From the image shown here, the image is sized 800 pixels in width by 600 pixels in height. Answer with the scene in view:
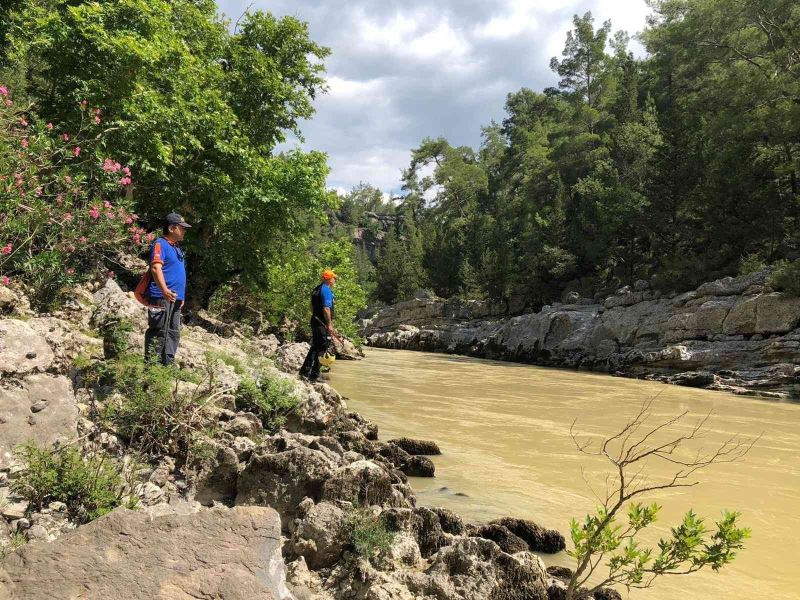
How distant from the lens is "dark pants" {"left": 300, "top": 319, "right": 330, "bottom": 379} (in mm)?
9148

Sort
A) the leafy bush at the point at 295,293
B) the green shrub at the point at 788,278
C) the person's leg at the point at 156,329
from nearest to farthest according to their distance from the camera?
the person's leg at the point at 156,329 → the leafy bush at the point at 295,293 → the green shrub at the point at 788,278

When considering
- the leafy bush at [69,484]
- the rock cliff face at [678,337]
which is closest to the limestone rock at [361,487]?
the leafy bush at [69,484]

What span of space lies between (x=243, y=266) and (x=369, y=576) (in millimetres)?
11715

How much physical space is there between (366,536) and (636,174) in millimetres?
40501

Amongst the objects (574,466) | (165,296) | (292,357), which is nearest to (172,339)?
(165,296)

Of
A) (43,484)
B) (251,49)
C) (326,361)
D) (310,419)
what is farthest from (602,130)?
(43,484)

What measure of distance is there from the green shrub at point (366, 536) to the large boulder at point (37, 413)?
2135 millimetres

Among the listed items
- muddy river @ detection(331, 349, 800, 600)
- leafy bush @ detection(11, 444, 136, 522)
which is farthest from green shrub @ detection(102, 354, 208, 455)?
muddy river @ detection(331, 349, 800, 600)

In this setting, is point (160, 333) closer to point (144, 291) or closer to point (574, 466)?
point (144, 291)

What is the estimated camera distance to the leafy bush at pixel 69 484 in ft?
10.4

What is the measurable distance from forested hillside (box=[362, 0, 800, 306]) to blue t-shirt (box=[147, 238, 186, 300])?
25.4 m

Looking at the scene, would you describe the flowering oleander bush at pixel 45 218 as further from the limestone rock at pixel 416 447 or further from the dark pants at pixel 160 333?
the limestone rock at pixel 416 447

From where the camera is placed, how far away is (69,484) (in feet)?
10.6

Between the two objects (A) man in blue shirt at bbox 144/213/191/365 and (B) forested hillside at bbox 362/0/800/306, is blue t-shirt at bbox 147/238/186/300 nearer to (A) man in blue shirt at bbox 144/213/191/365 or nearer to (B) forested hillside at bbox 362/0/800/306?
(A) man in blue shirt at bbox 144/213/191/365
